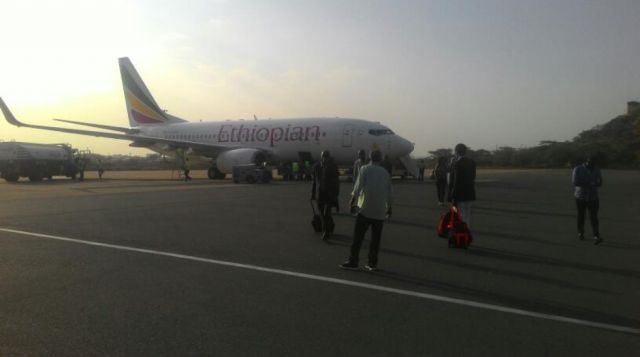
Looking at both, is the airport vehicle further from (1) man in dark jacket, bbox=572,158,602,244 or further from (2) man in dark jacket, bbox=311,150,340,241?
(1) man in dark jacket, bbox=572,158,602,244

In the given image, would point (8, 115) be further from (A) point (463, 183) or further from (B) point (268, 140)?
(A) point (463, 183)

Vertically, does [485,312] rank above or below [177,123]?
below

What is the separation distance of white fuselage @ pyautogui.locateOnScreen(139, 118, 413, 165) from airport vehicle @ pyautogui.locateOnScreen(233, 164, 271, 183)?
3437 millimetres

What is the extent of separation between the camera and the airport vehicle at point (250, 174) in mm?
28875

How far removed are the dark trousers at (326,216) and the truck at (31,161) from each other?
2859 cm

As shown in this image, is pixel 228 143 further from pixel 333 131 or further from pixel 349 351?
pixel 349 351

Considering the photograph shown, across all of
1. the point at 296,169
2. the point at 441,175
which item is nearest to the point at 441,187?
the point at 441,175

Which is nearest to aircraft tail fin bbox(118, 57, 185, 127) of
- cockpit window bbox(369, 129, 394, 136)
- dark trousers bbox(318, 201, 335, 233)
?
cockpit window bbox(369, 129, 394, 136)

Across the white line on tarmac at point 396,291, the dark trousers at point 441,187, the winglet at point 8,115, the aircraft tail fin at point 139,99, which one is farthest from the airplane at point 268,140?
the white line on tarmac at point 396,291

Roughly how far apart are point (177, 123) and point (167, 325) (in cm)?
3658

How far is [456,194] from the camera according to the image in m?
9.20

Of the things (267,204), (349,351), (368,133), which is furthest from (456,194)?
(368,133)

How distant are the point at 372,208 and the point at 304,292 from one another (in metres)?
1.75

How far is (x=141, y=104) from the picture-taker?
1597 inches
